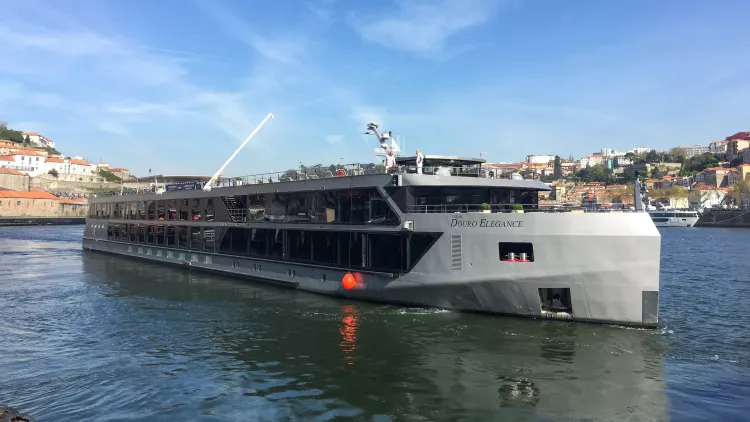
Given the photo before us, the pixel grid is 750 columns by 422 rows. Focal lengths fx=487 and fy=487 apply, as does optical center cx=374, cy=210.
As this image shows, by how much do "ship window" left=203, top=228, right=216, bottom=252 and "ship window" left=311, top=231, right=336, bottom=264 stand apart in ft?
33.6

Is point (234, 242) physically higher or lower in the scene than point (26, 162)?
lower

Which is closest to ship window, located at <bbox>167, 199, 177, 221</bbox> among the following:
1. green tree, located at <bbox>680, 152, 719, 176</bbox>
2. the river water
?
the river water

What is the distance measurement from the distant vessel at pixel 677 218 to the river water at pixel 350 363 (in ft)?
342

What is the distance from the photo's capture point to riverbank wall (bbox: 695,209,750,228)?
106738 millimetres

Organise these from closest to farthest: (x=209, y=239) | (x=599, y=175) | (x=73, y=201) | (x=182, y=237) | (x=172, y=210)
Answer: (x=209, y=239), (x=182, y=237), (x=172, y=210), (x=73, y=201), (x=599, y=175)

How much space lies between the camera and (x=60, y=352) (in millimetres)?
15273

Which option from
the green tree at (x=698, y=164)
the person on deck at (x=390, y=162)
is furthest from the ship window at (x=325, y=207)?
the green tree at (x=698, y=164)

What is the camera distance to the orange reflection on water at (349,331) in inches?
578

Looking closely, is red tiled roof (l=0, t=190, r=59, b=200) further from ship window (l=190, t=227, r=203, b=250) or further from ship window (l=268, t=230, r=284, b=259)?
ship window (l=268, t=230, r=284, b=259)

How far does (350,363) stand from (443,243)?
651 centimetres

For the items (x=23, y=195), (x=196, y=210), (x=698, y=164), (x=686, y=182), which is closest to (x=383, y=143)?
(x=196, y=210)

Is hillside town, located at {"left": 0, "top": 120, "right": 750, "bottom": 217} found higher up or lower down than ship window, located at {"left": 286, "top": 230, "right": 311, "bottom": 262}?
higher up

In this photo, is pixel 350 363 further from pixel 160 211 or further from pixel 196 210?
pixel 160 211

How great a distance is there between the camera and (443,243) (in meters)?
18.6
